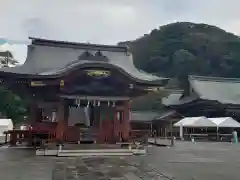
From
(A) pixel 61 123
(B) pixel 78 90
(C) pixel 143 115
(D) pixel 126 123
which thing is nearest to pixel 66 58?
(B) pixel 78 90

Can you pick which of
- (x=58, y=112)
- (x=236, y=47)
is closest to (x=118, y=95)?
(x=58, y=112)

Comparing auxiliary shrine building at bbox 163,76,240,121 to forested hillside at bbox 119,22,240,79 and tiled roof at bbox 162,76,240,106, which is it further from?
forested hillside at bbox 119,22,240,79

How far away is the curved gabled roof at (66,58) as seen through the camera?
1727cm

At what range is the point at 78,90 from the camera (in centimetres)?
1680

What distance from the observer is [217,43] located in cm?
8081

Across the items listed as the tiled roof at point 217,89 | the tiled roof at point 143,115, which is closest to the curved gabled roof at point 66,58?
the tiled roof at point 217,89

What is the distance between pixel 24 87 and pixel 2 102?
2168 centimetres

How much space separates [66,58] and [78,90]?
456 cm

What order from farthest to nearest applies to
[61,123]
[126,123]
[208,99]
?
[208,99] < [126,123] < [61,123]

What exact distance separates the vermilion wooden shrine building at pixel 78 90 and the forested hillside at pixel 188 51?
53.7 m

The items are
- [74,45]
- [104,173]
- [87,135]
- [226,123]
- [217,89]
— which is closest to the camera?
[104,173]

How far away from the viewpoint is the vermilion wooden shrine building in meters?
16.2

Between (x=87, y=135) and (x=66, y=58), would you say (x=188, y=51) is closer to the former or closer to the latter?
(x=66, y=58)

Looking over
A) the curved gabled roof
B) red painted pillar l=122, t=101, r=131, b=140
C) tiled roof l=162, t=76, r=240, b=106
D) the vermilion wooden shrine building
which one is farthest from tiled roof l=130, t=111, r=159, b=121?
red painted pillar l=122, t=101, r=131, b=140
